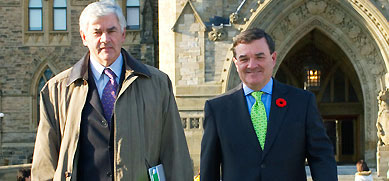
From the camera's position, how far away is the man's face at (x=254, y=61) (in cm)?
518

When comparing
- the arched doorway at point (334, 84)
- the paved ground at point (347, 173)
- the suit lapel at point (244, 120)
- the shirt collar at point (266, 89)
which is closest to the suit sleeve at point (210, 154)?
the suit lapel at point (244, 120)

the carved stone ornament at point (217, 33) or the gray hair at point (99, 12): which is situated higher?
the carved stone ornament at point (217, 33)

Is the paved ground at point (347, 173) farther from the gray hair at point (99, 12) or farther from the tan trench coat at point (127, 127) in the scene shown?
the gray hair at point (99, 12)

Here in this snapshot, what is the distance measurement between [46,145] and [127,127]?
20.4 inches

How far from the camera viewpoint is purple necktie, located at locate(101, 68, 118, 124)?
4741mm

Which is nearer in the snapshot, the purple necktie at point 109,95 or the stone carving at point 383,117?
the purple necktie at point 109,95

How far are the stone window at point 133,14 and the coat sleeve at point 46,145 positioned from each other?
21.2 metres

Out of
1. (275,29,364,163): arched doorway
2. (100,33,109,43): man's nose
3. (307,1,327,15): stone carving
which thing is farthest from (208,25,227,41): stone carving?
(100,33,109,43): man's nose

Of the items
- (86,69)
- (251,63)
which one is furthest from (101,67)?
(251,63)

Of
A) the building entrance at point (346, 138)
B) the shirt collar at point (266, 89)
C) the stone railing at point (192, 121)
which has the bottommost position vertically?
the building entrance at point (346, 138)

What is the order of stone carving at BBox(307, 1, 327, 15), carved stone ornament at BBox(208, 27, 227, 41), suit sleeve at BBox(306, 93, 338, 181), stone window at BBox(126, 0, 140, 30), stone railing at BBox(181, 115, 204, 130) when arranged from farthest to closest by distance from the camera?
stone window at BBox(126, 0, 140, 30)
stone carving at BBox(307, 1, 327, 15)
stone railing at BBox(181, 115, 204, 130)
carved stone ornament at BBox(208, 27, 227, 41)
suit sleeve at BBox(306, 93, 338, 181)

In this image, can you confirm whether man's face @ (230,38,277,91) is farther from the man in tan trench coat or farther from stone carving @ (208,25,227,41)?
stone carving @ (208,25,227,41)

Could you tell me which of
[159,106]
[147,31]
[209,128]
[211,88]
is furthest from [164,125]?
[147,31]

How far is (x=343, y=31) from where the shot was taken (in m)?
19.6
